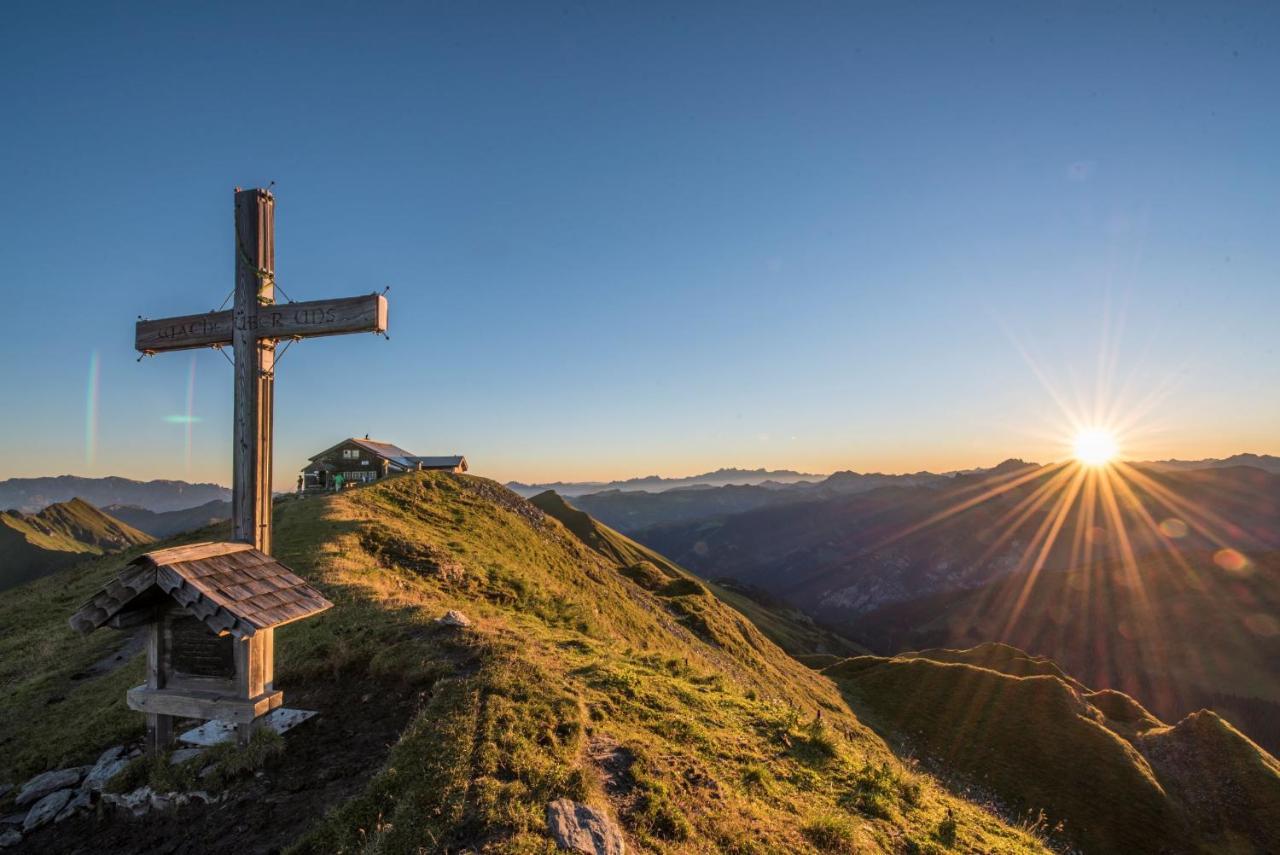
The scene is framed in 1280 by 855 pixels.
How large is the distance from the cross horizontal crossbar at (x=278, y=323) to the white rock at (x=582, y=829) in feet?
26.8

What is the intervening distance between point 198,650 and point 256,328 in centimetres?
599

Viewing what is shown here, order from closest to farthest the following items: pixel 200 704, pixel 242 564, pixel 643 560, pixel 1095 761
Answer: pixel 200 704 → pixel 242 564 → pixel 1095 761 → pixel 643 560

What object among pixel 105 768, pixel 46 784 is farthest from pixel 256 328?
pixel 46 784

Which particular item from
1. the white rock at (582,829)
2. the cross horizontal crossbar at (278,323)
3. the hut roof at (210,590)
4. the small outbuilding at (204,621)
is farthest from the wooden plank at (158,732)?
the white rock at (582,829)

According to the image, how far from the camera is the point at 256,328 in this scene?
10398 mm

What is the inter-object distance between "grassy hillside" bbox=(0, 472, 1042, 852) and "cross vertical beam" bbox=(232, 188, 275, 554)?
178 inches

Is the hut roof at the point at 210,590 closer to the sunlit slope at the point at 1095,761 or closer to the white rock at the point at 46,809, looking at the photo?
the white rock at the point at 46,809

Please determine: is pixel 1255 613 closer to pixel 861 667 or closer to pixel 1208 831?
pixel 861 667


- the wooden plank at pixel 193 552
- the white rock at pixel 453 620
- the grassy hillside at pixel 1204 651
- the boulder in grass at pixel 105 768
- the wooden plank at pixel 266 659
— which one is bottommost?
the grassy hillside at pixel 1204 651

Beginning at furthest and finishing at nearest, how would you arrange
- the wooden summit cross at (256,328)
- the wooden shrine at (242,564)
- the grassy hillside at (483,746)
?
the wooden summit cross at (256,328) → the wooden shrine at (242,564) → the grassy hillside at (483,746)

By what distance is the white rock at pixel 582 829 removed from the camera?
7480mm

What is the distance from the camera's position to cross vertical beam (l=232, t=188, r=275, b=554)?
10242 mm

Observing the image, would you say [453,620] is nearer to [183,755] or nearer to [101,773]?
[183,755]

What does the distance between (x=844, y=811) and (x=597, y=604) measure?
2839cm
